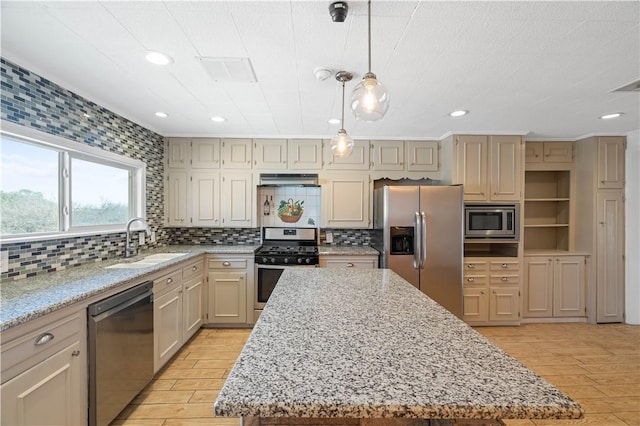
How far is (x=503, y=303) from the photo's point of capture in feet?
10.9

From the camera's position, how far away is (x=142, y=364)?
2031 millimetres

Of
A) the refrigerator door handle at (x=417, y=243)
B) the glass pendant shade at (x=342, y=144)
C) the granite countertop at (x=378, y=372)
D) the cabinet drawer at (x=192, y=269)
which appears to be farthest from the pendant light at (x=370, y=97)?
the cabinet drawer at (x=192, y=269)

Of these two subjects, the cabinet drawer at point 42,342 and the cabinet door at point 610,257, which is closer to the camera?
the cabinet drawer at point 42,342

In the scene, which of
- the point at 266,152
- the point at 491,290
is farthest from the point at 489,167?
the point at 266,152

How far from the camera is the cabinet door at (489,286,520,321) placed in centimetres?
331

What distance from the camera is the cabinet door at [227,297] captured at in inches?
128

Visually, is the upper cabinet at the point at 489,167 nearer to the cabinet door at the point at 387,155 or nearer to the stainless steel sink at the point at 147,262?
the cabinet door at the point at 387,155

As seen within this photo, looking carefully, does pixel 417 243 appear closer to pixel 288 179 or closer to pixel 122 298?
pixel 288 179

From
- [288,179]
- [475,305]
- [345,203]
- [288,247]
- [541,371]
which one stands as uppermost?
[288,179]

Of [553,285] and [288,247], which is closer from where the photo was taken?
[553,285]

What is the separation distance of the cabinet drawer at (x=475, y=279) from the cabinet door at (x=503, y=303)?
0.12 meters

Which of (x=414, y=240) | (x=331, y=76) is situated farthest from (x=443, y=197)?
(x=331, y=76)

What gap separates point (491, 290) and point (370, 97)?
10.3 ft

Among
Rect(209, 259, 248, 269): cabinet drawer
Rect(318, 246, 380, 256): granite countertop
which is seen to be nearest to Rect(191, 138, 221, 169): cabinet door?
Rect(209, 259, 248, 269): cabinet drawer
